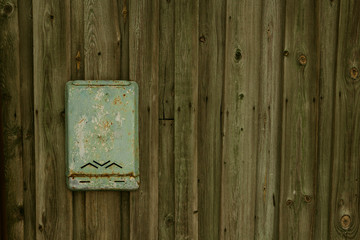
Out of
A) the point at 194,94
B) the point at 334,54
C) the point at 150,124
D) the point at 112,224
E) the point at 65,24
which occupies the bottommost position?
the point at 112,224

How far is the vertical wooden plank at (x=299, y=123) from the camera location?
1454 millimetres

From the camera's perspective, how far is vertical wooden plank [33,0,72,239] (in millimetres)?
1392

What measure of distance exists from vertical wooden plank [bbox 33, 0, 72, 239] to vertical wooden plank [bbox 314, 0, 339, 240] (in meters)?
1.27

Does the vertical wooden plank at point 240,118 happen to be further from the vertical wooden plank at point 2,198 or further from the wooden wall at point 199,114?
the vertical wooden plank at point 2,198

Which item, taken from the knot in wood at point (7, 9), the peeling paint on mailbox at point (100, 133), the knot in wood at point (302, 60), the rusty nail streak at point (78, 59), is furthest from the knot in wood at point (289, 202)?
the knot in wood at point (7, 9)

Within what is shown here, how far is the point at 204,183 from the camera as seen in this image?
1.46 meters

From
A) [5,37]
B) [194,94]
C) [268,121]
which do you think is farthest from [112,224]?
[5,37]

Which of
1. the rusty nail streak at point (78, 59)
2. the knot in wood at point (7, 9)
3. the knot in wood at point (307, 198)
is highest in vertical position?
the knot in wood at point (7, 9)

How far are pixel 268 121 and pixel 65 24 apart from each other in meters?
1.11

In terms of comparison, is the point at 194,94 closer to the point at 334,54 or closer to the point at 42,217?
the point at 334,54

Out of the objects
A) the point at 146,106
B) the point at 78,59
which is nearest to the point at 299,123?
the point at 146,106

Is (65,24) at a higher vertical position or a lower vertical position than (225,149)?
higher

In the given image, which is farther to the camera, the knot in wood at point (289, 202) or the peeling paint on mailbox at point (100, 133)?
the knot in wood at point (289, 202)

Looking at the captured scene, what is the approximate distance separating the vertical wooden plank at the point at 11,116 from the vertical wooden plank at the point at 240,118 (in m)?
1.02
